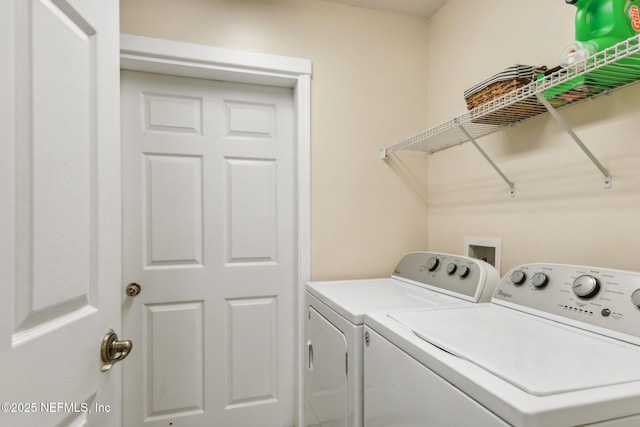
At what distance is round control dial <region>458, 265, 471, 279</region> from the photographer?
1.36 metres

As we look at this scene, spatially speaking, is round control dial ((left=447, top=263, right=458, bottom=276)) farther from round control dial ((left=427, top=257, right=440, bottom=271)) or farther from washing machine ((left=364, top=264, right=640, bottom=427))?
washing machine ((left=364, top=264, right=640, bottom=427))

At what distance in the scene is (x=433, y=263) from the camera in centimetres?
159

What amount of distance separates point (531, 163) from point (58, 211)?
1.56 m

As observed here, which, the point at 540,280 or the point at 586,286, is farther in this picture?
the point at 540,280

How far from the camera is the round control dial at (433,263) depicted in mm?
1565

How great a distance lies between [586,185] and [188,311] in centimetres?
185

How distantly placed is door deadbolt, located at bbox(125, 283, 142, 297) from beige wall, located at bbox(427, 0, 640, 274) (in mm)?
1650

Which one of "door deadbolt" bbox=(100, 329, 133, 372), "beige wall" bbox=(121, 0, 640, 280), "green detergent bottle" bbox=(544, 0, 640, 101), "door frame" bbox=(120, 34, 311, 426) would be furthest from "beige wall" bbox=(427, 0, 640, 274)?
"door deadbolt" bbox=(100, 329, 133, 372)

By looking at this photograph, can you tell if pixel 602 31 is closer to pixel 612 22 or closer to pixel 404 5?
pixel 612 22

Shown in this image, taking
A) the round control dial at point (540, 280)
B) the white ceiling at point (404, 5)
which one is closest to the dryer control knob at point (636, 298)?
the round control dial at point (540, 280)

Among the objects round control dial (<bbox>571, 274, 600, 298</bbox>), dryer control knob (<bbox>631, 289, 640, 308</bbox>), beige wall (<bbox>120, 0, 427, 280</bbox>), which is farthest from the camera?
beige wall (<bbox>120, 0, 427, 280</bbox>)

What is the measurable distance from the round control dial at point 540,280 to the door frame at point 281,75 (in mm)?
1064

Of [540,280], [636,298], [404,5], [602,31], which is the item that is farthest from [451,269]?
[404,5]

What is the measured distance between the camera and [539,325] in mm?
953
